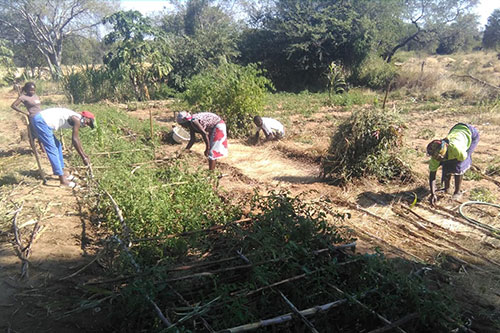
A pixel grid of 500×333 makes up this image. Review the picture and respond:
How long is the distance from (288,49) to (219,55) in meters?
3.62

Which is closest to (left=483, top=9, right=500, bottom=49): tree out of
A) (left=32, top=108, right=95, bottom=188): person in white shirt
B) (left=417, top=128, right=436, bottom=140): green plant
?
(left=417, top=128, right=436, bottom=140): green plant

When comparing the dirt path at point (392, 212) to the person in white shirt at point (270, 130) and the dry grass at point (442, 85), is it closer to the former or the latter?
the person in white shirt at point (270, 130)

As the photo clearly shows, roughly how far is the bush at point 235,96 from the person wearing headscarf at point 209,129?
3178 millimetres

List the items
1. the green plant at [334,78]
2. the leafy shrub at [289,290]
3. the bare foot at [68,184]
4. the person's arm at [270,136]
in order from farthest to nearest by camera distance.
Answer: the green plant at [334,78]
the person's arm at [270,136]
the bare foot at [68,184]
the leafy shrub at [289,290]

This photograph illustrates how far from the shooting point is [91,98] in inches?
614

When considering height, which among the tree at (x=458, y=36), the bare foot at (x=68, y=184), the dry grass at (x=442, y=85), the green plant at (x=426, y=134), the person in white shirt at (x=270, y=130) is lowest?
the bare foot at (x=68, y=184)

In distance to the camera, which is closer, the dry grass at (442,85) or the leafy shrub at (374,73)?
the dry grass at (442,85)

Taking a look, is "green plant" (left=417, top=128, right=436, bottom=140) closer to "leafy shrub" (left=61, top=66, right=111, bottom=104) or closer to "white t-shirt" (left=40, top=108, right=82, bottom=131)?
"white t-shirt" (left=40, top=108, right=82, bottom=131)

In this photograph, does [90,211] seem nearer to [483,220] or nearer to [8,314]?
[8,314]

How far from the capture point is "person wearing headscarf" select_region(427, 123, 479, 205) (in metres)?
4.38

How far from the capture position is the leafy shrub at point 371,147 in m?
5.45

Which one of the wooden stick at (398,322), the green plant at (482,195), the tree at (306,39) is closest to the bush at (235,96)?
the green plant at (482,195)

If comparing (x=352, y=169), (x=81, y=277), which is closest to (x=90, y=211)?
(x=81, y=277)

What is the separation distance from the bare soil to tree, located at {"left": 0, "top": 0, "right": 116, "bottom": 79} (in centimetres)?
2079
